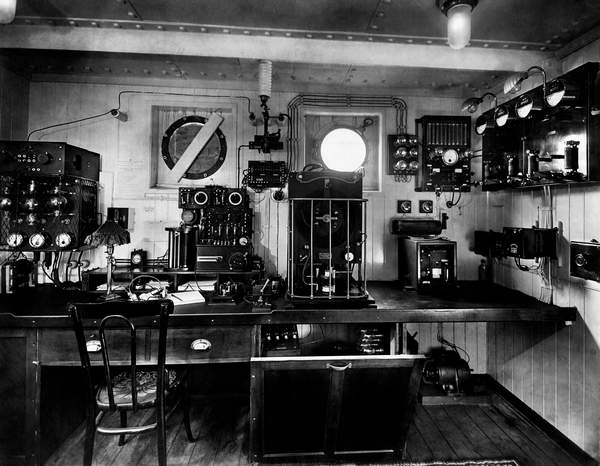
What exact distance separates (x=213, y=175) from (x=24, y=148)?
151cm

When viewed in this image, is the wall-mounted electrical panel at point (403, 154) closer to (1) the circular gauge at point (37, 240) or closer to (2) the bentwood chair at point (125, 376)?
(2) the bentwood chair at point (125, 376)

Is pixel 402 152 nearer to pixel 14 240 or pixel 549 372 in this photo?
pixel 549 372

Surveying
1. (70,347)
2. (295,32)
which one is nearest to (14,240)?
(70,347)

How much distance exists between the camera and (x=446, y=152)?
3.65 meters

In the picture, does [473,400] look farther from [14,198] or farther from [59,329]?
[14,198]

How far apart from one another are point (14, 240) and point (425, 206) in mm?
3588

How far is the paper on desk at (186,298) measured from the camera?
2.64 meters

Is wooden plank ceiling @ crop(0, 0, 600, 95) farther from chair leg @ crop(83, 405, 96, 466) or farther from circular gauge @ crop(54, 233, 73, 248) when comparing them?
chair leg @ crop(83, 405, 96, 466)

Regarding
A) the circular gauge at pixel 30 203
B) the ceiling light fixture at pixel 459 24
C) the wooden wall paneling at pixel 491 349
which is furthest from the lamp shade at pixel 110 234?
the wooden wall paneling at pixel 491 349

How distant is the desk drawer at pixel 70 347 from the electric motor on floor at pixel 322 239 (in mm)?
1099

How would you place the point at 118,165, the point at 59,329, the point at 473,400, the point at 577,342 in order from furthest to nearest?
the point at 118,165, the point at 473,400, the point at 577,342, the point at 59,329

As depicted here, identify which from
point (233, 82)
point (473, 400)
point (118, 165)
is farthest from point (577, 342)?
point (118, 165)

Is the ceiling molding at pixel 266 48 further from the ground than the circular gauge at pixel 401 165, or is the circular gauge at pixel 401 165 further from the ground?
the ceiling molding at pixel 266 48

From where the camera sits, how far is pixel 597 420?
247 centimetres
